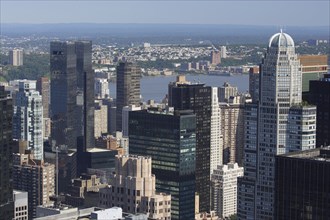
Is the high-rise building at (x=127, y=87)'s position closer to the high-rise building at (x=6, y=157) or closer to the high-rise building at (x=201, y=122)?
the high-rise building at (x=201, y=122)

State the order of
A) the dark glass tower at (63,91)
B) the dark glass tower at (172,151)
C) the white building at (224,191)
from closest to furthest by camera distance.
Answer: the dark glass tower at (172,151)
the white building at (224,191)
the dark glass tower at (63,91)

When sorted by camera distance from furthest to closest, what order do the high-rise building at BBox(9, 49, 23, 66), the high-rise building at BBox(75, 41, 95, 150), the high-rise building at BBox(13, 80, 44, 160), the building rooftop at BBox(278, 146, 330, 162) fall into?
the high-rise building at BBox(9, 49, 23, 66), the high-rise building at BBox(75, 41, 95, 150), the high-rise building at BBox(13, 80, 44, 160), the building rooftop at BBox(278, 146, 330, 162)

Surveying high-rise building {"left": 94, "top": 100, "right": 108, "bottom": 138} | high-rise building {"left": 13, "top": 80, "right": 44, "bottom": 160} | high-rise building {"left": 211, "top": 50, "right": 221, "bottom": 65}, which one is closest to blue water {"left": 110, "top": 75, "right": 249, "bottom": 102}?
high-rise building {"left": 211, "top": 50, "right": 221, "bottom": 65}

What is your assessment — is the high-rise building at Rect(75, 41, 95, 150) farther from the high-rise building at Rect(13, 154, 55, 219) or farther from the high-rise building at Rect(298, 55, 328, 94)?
the high-rise building at Rect(298, 55, 328, 94)

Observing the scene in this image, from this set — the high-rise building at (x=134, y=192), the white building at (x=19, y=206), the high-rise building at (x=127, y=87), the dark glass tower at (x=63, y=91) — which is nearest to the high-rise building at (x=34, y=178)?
the white building at (x=19, y=206)

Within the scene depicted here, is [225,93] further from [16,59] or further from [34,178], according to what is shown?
[16,59]

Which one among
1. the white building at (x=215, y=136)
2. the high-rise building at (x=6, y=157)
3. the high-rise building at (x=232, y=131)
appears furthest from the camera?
the high-rise building at (x=232, y=131)
